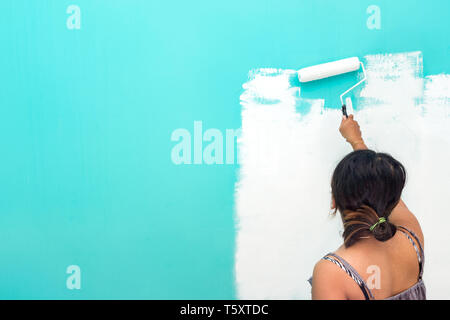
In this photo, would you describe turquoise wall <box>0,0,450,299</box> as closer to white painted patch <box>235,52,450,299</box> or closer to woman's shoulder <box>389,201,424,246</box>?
white painted patch <box>235,52,450,299</box>

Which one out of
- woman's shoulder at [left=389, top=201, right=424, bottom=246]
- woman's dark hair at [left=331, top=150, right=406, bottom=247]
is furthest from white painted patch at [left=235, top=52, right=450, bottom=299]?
woman's dark hair at [left=331, top=150, right=406, bottom=247]

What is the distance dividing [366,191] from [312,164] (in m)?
0.38

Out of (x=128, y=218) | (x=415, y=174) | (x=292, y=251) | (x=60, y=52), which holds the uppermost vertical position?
(x=60, y=52)

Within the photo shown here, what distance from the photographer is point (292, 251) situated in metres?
1.16

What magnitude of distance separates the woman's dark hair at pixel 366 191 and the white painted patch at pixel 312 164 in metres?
0.35

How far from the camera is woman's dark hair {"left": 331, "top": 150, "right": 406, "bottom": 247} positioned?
0.77 m

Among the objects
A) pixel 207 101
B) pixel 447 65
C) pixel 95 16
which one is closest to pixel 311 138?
pixel 207 101

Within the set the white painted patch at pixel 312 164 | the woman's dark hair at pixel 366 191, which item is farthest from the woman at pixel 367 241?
the white painted patch at pixel 312 164

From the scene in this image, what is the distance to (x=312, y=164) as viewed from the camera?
115cm

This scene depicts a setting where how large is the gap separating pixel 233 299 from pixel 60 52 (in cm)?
86

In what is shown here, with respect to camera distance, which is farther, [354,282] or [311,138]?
[311,138]

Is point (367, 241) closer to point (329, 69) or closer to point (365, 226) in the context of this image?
point (365, 226)

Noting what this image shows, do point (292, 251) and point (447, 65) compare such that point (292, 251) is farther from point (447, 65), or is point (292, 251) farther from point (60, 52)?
point (60, 52)

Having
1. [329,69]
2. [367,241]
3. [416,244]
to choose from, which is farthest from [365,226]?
[329,69]
